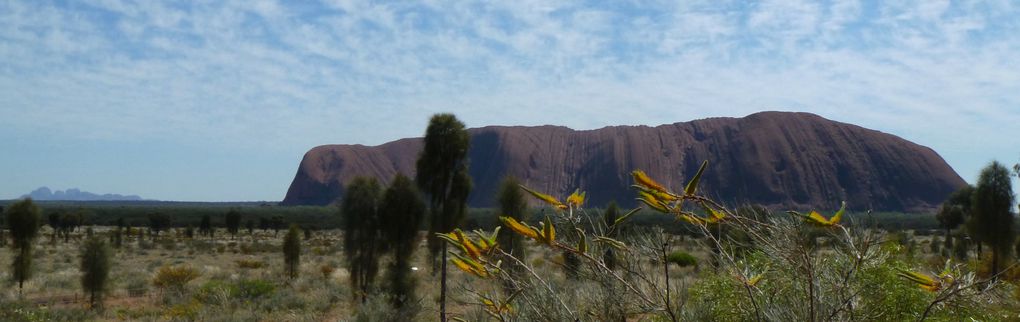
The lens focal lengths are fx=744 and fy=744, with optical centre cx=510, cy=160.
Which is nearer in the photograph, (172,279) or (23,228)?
(23,228)

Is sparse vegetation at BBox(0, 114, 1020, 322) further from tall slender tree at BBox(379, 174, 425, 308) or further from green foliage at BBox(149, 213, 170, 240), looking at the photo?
green foliage at BBox(149, 213, 170, 240)

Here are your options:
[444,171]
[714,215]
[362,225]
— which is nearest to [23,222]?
[362,225]

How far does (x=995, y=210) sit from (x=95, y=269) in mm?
22988

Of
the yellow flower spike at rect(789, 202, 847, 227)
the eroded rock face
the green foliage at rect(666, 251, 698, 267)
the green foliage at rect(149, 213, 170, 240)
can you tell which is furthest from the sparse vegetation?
the eroded rock face

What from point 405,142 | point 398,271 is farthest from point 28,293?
point 405,142

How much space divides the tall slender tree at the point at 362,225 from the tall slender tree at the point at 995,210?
50.5 ft

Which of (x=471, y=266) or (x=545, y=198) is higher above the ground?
(x=545, y=198)

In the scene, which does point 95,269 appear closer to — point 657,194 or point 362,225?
point 362,225

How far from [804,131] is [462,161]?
4604 inches

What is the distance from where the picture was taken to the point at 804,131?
12219 cm

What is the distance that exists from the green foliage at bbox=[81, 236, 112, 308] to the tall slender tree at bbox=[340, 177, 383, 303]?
241 inches

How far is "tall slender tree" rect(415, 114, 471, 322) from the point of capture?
1588 cm

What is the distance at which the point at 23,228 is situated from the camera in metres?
20.5

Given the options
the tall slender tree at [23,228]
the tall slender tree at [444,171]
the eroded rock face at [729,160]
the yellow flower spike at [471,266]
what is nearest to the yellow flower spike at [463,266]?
the yellow flower spike at [471,266]
